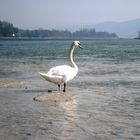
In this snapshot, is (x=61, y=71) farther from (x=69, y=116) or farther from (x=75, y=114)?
(x=69, y=116)

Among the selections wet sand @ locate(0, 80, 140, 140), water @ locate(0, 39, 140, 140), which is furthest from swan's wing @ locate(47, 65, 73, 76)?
water @ locate(0, 39, 140, 140)

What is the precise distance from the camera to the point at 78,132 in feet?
31.7

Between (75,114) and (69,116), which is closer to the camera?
(69,116)

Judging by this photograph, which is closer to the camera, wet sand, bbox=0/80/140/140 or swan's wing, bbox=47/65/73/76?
wet sand, bbox=0/80/140/140

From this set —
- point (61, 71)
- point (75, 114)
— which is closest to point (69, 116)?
point (75, 114)

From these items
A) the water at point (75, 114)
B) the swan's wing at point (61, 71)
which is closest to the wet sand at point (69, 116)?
the water at point (75, 114)

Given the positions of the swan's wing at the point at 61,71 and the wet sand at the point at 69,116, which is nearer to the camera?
the wet sand at the point at 69,116

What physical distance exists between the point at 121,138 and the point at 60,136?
128 cm

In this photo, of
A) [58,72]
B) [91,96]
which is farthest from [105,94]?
[58,72]

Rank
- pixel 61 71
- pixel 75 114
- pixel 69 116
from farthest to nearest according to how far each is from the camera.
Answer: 1. pixel 61 71
2. pixel 75 114
3. pixel 69 116

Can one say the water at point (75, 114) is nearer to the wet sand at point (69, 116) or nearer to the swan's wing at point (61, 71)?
the wet sand at point (69, 116)

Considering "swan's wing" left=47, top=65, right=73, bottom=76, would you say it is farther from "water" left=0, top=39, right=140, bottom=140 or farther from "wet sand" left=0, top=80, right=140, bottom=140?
"water" left=0, top=39, right=140, bottom=140

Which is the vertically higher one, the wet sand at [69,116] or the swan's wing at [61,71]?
the swan's wing at [61,71]

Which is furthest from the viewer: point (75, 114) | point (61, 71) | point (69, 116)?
point (61, 71)
